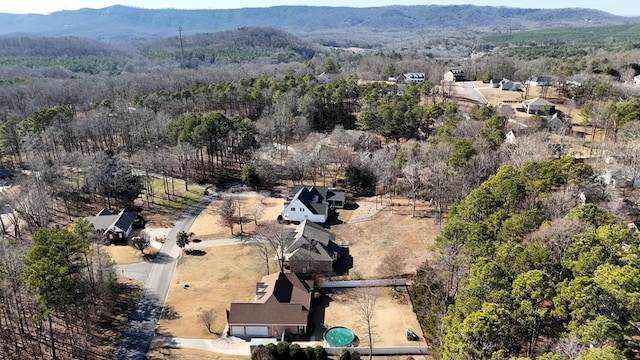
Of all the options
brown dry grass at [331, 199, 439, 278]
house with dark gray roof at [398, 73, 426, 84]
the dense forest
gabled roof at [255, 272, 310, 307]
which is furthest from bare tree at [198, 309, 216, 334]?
house with dark gray roof at [398, 73, 426, 84]

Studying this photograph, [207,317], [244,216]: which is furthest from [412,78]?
[207,317]

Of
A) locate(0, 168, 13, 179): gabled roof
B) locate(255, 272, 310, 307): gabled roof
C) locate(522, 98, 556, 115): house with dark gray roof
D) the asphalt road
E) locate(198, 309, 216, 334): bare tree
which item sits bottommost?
the asphalt road

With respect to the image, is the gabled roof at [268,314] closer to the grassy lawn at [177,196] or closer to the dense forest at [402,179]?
the dense forest at [402,179]

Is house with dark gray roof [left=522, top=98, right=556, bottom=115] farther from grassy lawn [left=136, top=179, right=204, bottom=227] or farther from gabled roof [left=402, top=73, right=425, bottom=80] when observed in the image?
grassy lawn [left=136, top=179, right=204, bottom=227]

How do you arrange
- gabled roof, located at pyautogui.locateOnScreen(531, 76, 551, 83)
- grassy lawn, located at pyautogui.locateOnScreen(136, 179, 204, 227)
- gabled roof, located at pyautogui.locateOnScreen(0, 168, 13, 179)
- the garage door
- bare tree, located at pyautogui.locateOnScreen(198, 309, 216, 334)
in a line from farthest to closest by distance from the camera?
gabled roof, located at pyautogui.locateOnScreen(531, 76, 551, 83) < gabled roof, located at pyautogui.locateOnScreen(0, 168, 13, 179) < grassy lawn, located at pyautogui.locateOnScreen(136, 179, 204, 227) < bare tree, located at pyautogui.locateOnScreen(198, 309, 216, 334) < the garage door

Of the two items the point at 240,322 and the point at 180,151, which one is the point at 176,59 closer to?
the point at 180,151

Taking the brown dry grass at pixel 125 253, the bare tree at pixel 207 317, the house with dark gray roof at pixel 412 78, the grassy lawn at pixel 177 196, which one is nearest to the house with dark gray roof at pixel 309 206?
the grassy lawn at pixel 177 196

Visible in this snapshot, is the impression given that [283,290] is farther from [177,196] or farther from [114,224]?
[177,196]

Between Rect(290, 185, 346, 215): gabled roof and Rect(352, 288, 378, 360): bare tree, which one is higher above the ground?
Rect(290, 185, 346, 215): gabled roof
